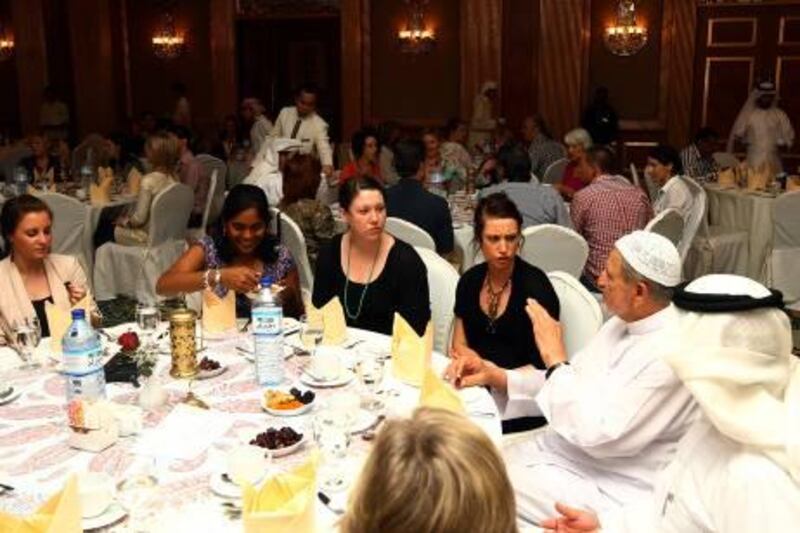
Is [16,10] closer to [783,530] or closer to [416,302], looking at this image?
[416,302]

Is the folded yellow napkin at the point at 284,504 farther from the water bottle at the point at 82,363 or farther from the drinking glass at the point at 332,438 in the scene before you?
the water bottle at the point at 82,363

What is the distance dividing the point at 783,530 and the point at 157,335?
2.14 m

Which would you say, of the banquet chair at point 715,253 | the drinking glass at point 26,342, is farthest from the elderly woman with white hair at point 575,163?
the drinking glass at point 26,342

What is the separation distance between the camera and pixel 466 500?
3.93 ft

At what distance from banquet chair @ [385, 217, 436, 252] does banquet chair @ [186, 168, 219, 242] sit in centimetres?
284

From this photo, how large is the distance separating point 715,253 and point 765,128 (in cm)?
368

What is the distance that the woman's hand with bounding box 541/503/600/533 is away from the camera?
2.12 metres

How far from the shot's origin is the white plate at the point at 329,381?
2637 mm

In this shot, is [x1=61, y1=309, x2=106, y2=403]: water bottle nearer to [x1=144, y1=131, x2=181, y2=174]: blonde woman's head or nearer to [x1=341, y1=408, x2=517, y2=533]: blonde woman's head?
[x1=341, y1=408, x2=517, y2=533]: blonde woman's head

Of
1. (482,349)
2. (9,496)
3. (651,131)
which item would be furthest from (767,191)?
(9,496)

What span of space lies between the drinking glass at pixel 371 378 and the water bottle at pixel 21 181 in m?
4.77

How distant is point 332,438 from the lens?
214cm

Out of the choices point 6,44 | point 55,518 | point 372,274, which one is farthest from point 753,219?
point 6,44

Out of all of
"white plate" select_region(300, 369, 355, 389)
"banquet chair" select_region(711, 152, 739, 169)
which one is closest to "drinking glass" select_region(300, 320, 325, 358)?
"white plate" select_region(300, 369, 355, 389)
